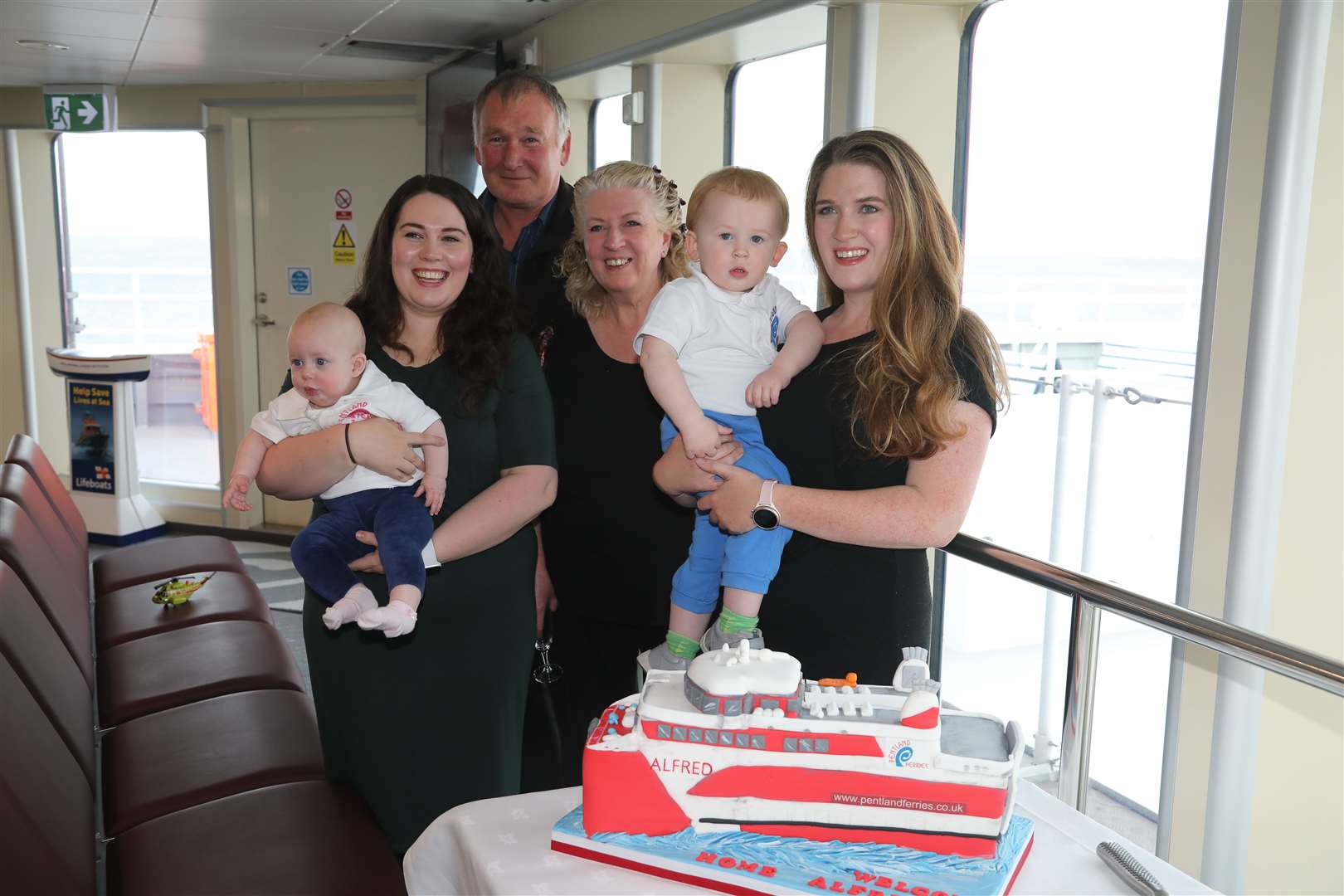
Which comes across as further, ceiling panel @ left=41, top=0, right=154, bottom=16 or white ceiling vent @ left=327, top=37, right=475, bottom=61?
white ceiling vent @ left=327, top=37, right=475, bottom=61

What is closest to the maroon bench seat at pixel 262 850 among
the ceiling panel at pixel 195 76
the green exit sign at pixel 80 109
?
the ceiling panel at pixel 195 76

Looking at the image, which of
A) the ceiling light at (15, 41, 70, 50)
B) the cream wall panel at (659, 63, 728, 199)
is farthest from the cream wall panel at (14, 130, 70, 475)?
the cream wall panel at (659, 63, 728, 199)

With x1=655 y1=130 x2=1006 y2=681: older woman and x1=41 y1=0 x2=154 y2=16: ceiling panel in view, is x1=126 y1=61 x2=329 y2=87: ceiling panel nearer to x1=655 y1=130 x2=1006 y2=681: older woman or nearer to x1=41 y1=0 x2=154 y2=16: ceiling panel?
x1=41 y1=0 x2=154 y2=16: ceiling panel

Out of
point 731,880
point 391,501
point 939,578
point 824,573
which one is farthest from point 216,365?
point 731,880

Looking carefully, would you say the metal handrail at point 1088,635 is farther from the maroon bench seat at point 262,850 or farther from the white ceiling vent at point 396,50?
the white ceiling vent at point 396,50

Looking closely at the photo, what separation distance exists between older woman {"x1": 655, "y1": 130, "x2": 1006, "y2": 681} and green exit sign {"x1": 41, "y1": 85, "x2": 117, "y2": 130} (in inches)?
262

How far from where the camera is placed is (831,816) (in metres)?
1.13

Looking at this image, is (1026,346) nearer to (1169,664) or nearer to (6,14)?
(1169,664)

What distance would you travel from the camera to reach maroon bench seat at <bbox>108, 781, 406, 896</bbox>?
1953 mm

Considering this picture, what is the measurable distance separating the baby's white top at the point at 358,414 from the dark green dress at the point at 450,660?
7 centimetres

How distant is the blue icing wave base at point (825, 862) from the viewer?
108 cm

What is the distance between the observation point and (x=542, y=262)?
96.0 inches

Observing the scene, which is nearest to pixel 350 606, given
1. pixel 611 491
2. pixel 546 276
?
pixel 611 491

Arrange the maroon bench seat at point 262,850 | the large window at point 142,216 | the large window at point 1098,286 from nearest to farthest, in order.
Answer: the maroon bench seat at point 262,850 < the large window at point 1098,286 < the large window at point 142,216
